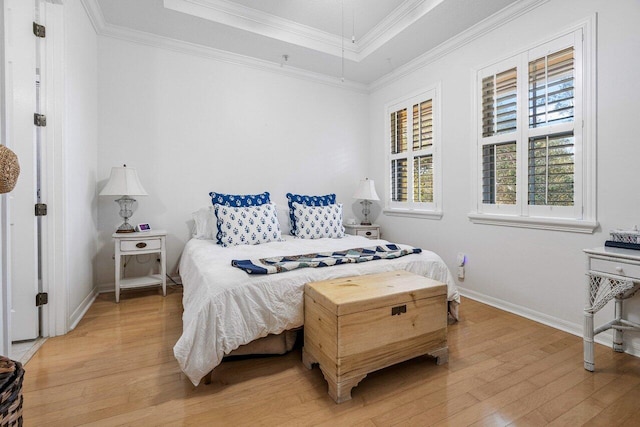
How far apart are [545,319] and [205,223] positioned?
10.5 ft

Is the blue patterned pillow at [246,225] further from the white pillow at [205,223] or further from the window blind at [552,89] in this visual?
the window blind at [552,89]

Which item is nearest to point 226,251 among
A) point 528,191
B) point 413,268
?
point 413,268

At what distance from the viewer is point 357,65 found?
380cm

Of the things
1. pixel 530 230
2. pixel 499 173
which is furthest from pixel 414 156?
pixel 530 230

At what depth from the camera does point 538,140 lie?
2.47 metres

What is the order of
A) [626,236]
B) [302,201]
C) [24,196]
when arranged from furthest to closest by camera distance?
[302,201] → [24,196] → [626,236]

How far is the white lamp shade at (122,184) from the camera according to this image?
8.99 ft

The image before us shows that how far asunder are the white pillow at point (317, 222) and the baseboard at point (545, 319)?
148 centimetres

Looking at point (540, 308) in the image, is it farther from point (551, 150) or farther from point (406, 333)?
point (406, 333)

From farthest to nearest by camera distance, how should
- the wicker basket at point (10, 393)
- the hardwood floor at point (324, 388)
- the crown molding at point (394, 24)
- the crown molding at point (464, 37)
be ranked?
the crown molding at point (394, 24) → the crown molding at point (464, 37) → the hardwood floor at point (324, 388) → the wicker basket at point (10, 393)

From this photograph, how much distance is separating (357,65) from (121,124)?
9.14 feet

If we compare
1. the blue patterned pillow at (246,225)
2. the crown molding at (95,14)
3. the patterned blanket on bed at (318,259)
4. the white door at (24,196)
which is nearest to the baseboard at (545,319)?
the patterned blanket on bed at (318,259)

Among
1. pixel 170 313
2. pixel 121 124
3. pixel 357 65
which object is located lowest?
pixel 170 313

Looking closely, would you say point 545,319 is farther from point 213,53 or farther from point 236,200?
point 213,53
